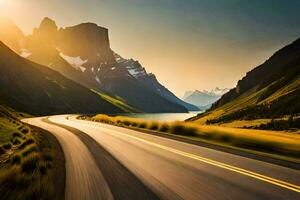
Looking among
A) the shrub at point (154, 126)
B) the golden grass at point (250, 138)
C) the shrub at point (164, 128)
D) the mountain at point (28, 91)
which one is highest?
the mountain at point (28, 91)

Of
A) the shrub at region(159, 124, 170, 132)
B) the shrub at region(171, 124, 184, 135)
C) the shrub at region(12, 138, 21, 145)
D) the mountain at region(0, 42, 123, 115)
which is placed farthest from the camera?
the mountain at region(0, 42, 123, 115)

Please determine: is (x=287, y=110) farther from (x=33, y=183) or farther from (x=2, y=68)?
(x=2, y=68)

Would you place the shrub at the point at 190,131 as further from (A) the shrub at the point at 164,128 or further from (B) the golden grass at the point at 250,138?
(A) the shrub at the point at 164,128

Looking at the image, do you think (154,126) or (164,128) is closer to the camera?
(164,128)

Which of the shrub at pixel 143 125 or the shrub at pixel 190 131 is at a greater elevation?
the shrub at pixel 143 125

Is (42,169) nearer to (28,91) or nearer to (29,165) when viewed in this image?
(29,165)

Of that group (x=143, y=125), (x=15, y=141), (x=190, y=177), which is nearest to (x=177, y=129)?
(x=143, y=125)

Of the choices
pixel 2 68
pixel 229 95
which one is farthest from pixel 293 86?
pixel 2 68

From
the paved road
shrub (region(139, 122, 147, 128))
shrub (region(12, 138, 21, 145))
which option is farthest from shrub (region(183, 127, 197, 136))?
shrub (region(12, 138, 21, 145))

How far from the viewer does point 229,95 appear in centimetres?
19838

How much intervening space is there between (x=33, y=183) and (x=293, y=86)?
123 metres

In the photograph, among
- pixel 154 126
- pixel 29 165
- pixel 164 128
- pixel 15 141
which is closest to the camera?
pixel 29 165

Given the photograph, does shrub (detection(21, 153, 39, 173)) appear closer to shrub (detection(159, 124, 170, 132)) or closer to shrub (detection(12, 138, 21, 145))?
shrub (detection(12, 138, 21, 145))

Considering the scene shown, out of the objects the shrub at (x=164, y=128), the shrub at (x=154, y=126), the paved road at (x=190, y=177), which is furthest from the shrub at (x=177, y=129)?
the paved road at (x=190, y=177)
